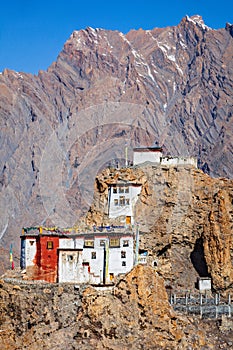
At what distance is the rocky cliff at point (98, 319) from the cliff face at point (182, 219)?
8816 millimetres

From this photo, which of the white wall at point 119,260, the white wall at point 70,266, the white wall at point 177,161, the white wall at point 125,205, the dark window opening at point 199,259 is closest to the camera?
the white wall at point 70,266

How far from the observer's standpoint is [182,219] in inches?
3457

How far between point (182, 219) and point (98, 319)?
59.9 feet

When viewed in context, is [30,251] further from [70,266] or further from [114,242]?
[114,242]

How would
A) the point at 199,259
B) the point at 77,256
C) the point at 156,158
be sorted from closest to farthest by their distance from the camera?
the point at 77,256
the point at 199,259
the point at 156,158

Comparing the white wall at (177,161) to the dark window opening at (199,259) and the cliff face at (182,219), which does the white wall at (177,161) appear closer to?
the cliff face at (182,219)

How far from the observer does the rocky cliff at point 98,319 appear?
7281cm

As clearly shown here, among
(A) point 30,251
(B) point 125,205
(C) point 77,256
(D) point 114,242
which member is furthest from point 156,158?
(A) point 30,251

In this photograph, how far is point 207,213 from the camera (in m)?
87.4

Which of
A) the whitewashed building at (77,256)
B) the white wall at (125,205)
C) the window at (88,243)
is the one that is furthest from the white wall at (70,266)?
the white wall at (125,205)

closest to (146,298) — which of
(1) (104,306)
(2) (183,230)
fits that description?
(1) (104,306)

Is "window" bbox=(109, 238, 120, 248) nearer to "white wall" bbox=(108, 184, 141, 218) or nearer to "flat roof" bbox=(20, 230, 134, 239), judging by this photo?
"flat roof" bbox=(20, 230, 134, 239)

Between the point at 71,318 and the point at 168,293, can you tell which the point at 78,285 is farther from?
the point at 168,293

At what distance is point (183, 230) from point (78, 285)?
14.7 m
